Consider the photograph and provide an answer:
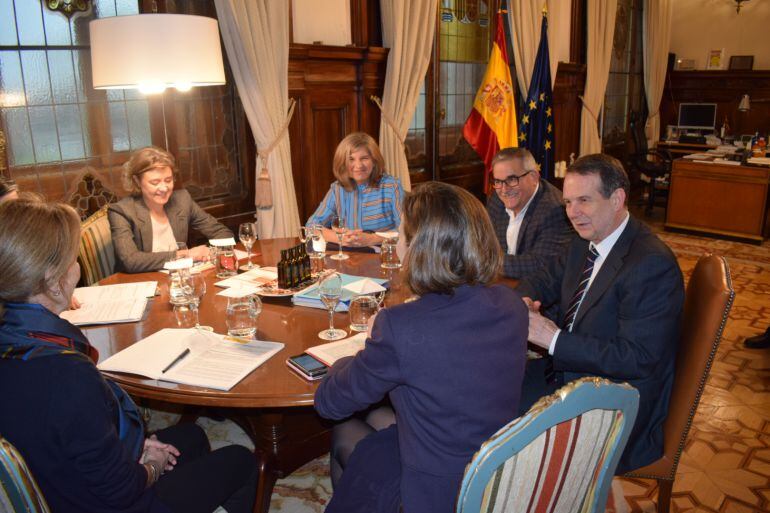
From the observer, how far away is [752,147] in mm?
7242

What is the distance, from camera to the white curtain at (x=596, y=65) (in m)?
7.35

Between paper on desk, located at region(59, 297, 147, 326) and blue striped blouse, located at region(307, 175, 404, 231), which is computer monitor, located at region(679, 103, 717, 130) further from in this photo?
paper on desk, located at region(59, 297, 147, 326)

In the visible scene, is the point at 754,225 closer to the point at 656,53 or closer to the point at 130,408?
the point at 656,53

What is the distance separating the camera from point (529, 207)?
9.95 feet

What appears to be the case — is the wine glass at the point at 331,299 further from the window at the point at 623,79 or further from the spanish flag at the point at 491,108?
the window at the point at 623,79

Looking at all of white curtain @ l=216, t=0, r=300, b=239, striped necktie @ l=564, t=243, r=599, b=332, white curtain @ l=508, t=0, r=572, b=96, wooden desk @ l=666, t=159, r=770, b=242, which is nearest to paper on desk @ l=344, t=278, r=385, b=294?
striped necktie @ l=564, t=243, r=599, b=332

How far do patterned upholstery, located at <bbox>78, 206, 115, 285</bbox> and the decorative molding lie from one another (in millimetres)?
1042

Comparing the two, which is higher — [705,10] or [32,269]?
[705,10]

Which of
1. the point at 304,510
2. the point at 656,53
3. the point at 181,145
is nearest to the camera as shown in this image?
the point at 304,510

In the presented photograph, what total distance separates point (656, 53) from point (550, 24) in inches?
127

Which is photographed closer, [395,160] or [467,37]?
[395,160]

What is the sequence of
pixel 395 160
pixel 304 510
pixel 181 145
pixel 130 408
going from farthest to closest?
pixel 395 160
pixel 181 145
pixel 304 510
pixel 130 408

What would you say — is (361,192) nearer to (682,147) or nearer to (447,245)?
(447,245)

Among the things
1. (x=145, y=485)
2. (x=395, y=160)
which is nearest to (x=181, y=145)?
(x=395, y=160)
